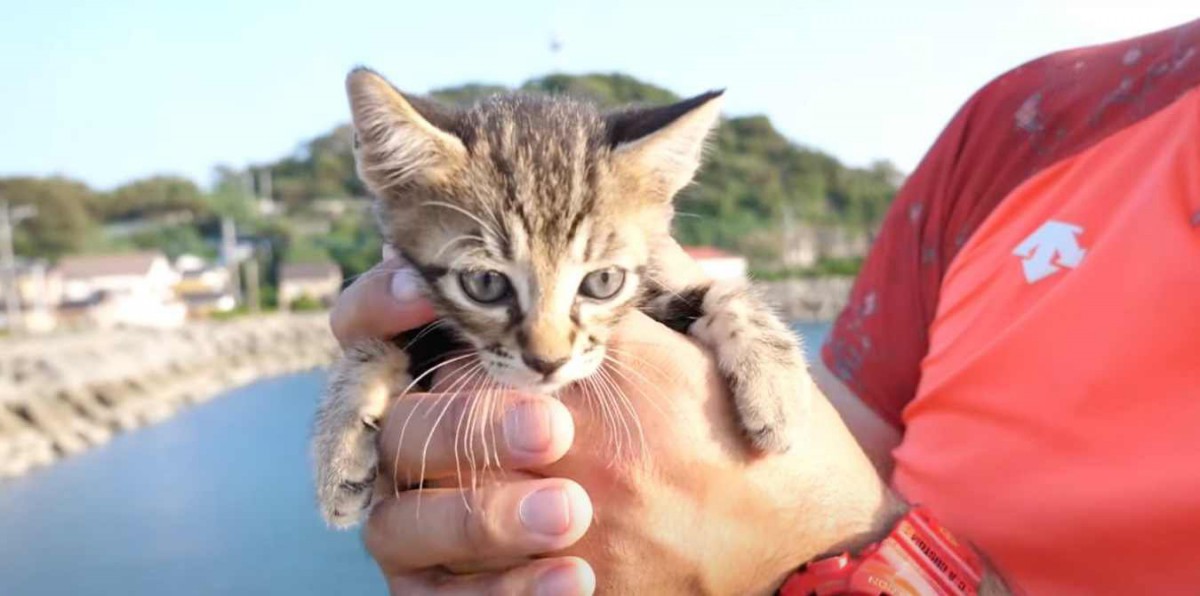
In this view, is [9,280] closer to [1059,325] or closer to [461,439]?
[461,439]

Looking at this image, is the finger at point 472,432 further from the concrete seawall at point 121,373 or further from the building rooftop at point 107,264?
the building rooftop at point 107,264

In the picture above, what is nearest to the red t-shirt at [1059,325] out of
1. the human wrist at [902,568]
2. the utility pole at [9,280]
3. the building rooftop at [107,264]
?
the human wrist at [902,568]

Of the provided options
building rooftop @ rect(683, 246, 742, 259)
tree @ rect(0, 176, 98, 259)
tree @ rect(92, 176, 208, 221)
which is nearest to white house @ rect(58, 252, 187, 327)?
tree @ rect(0, 176, 98, 259)

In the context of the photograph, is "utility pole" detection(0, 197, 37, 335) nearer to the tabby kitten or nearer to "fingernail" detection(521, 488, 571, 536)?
the tabby kitten

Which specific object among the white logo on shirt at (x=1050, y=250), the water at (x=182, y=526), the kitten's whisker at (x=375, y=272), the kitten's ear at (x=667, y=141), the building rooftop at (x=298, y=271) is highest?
the kitten's ear at (x=667, y=141)

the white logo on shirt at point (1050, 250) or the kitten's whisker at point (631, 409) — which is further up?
the white logo on shirt at point (1050, 250)

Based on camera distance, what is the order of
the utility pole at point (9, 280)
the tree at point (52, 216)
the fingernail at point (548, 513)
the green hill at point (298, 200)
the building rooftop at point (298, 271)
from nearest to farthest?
1. the fingernail at point (548, 513)
2. the utility pole at point (9, 280)
3. the building rooftop at point (298, 271)
4. the green hill at point (298, 200)
5. the tree at point (52, 216)

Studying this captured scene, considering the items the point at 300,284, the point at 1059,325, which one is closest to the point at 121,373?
the point at 300,284

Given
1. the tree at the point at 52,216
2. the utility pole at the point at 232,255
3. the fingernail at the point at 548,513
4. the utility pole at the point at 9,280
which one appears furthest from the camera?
the tree at the point at 52,216
